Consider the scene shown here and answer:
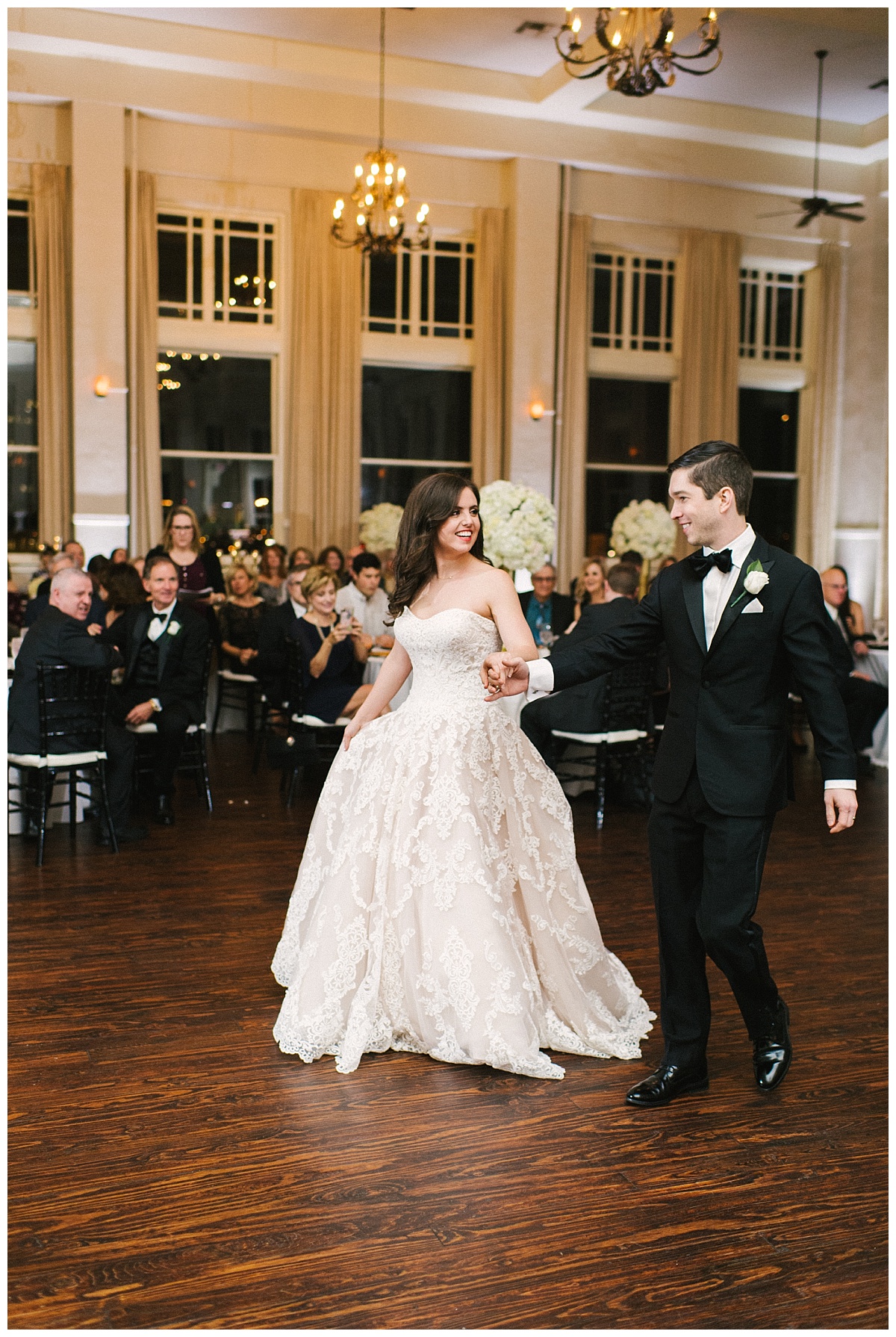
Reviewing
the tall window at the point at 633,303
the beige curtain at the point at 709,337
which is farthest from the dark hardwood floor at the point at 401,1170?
the tall window at the point at 633,303

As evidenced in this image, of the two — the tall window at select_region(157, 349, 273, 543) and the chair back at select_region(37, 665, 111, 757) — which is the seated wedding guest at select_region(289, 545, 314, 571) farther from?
the chair back at select_region(37, 665, 111, 757)

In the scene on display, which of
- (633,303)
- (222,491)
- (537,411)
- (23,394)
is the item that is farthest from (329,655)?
(633,303)

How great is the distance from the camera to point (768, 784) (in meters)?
2.98

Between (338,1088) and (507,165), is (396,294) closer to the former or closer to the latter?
(507,165)

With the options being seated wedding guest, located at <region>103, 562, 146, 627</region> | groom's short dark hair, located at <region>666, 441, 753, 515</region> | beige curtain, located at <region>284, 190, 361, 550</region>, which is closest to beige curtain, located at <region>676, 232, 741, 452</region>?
beige curtain, located at <region>284, 190, 361, 550</region>

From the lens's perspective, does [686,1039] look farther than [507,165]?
No

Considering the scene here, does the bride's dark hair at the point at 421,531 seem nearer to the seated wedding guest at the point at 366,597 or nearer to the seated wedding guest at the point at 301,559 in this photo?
the seated wedding guest at the point at 366,597

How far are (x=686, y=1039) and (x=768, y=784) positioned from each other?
0.79m

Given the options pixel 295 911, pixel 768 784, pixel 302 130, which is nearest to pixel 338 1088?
pixel 295 911

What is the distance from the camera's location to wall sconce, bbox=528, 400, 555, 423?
12367 mm

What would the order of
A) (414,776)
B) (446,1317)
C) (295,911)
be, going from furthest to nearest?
(295,911) → (414,776) → (446,1317)

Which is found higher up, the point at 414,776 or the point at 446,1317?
the point at 414,776

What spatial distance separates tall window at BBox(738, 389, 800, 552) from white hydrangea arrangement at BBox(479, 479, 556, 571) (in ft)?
28.3

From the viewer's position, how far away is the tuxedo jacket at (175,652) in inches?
256
